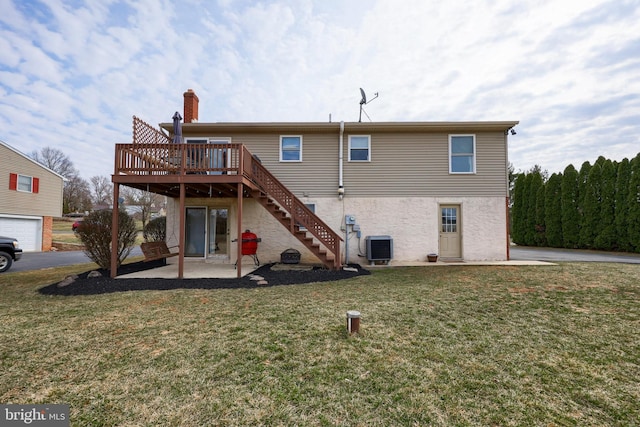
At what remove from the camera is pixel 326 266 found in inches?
336

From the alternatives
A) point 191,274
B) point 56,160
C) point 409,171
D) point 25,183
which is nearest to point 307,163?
point 409,171

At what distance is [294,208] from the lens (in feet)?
26.8

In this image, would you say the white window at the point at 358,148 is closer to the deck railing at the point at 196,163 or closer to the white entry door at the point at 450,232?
the deck railing at the point at 196,163

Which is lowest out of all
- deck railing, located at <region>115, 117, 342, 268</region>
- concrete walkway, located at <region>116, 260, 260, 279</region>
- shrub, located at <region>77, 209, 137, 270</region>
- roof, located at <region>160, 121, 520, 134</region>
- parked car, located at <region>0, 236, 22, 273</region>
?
concrete walkway, located at <region>116, 260, 260, 279</region>

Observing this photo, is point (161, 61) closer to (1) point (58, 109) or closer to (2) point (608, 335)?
(1) point (58, 109)

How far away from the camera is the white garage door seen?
1441cm

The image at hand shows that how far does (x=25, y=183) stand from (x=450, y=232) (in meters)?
22.6

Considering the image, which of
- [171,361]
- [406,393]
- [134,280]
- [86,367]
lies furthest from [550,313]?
[134,280]

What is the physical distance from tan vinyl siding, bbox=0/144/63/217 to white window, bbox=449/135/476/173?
2185 centimetres

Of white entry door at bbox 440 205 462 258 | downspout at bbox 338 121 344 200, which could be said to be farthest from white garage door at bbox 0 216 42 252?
white entry door at bbox 440 205 462 258

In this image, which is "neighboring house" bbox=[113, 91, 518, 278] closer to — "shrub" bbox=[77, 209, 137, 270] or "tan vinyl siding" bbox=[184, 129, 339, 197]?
"tan vinyl siding" bbox=[184, 129, 339, 197]

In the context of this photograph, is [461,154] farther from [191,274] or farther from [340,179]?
[191,274]

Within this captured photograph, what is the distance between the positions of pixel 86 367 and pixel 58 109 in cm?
1709

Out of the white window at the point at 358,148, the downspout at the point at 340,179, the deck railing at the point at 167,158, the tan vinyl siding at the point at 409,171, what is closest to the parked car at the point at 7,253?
the deck railing at the point at 167,158
